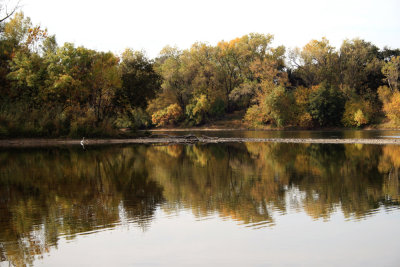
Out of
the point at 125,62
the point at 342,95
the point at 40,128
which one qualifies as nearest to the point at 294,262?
the point at 40,128

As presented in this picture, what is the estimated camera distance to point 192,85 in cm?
8456

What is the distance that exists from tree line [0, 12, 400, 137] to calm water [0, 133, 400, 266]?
2451 centimetres

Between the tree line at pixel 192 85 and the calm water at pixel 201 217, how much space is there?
24.5 meters

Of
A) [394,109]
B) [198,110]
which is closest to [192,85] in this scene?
[198,110]

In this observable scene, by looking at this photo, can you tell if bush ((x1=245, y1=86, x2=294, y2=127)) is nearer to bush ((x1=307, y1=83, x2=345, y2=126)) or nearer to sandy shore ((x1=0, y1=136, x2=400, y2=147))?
bush ((x1=307, y1=83, x2=345, y2=126))

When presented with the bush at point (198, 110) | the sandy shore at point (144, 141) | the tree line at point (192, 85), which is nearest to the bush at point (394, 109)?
the tree line at point (192, 85)

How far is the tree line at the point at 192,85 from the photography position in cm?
4191

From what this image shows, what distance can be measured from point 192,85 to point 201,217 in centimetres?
7492

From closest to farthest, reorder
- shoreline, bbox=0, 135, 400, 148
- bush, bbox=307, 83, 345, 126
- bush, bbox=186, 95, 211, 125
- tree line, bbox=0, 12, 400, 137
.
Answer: shoreline, bbox=0, 135, 400, 148 < tree line, bbox=0, 12, 400, 137 < bush, bbox=307, 83, 345, 126 < bush, bbox=186, 95, 211, 125

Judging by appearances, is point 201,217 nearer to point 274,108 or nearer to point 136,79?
point 136,79

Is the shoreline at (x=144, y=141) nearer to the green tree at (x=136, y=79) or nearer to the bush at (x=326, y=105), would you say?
the green tree at (x=136, y=79)

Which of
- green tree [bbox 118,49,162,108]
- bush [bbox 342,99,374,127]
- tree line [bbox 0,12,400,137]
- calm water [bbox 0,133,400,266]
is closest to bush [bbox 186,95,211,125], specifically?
tree line [bbox 0,12,400,137]

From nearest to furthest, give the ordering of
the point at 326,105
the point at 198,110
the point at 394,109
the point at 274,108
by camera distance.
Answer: the point at 394,109
the point at 326,105
the point at 274,108
the point at 198,110

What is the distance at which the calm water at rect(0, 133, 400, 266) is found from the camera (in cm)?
762
